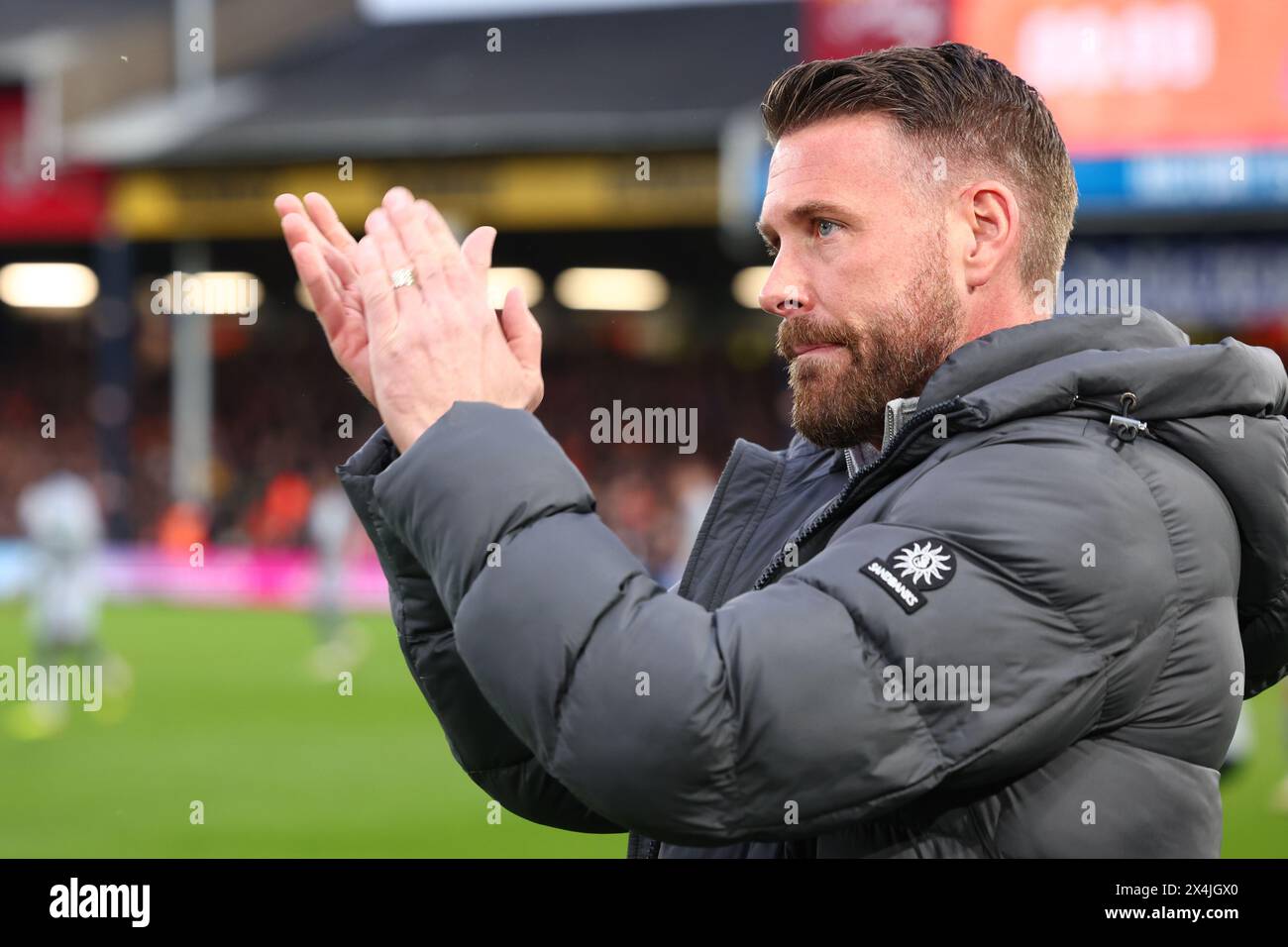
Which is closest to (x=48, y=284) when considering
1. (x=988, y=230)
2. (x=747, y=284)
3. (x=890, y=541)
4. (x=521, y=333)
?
(x=747, y=284)

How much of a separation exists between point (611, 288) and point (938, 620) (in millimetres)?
19730

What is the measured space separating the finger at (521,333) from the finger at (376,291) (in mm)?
126

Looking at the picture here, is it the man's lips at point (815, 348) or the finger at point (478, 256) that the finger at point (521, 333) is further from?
the man's lips at point (815, 348)

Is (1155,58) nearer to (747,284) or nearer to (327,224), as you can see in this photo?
(747,284)

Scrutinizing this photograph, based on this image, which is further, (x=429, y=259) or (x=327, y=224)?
(x=327, y=224)

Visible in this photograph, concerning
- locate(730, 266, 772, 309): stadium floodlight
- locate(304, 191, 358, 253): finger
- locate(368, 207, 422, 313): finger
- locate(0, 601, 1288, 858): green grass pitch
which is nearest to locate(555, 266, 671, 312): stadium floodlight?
locate(730, 266, 772, 309): stadium floodlight

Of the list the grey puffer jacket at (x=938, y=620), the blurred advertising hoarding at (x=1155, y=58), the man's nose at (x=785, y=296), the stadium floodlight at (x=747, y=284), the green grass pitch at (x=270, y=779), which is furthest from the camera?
the stadium floodlight at (x=747, y=284)

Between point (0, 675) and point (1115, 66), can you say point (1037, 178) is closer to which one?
point (0, 675)

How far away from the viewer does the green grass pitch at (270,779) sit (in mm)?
6508

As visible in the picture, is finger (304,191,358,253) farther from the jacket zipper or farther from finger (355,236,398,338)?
the jacket zipper

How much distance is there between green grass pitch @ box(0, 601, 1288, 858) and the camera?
6508 mm

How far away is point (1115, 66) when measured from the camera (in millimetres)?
13953

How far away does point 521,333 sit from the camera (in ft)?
4.79

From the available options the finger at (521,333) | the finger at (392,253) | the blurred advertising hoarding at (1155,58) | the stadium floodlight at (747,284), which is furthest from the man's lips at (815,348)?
the stadium floodlight at (747,284)
